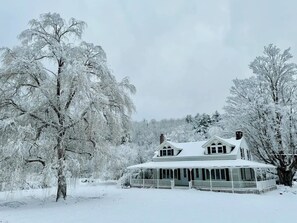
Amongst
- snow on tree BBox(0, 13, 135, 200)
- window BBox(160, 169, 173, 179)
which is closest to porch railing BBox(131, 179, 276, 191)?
window BBox(160, 169, 173, 179)

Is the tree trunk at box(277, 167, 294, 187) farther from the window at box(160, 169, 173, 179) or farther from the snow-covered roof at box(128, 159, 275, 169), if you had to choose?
the window at box(160, 169, 173, 179)

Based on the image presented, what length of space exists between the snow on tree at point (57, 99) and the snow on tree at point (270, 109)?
15232 mm

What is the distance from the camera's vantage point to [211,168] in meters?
24.0

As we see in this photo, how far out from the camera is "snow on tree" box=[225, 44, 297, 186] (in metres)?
25.1

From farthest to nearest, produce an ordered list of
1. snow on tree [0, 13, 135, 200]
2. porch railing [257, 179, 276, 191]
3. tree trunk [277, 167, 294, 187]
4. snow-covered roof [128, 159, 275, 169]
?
tree trunk [277, 167, 294, 187], snow-covered roof [128, 159, 275, 169], porch railing [257, 179, 276, 191], snow on tree [0, 13, 135, 200]

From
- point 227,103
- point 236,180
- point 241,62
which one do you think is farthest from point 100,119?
point 241,62

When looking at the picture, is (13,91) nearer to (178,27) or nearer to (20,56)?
(20,56)

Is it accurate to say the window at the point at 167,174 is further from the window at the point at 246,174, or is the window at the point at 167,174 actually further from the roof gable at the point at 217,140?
the window at the point at 246,174

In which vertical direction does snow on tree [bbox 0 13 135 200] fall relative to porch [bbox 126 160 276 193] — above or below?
above

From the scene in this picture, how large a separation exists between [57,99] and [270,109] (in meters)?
20.1

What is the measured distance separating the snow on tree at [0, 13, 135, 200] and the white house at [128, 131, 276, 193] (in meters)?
11.1

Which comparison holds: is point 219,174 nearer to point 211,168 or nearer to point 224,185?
point 211,168

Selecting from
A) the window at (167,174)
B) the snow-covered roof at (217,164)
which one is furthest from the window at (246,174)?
the window at (167,174)

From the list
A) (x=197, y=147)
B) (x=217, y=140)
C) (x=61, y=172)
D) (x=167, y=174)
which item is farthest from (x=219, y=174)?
(x=61, y=172)
